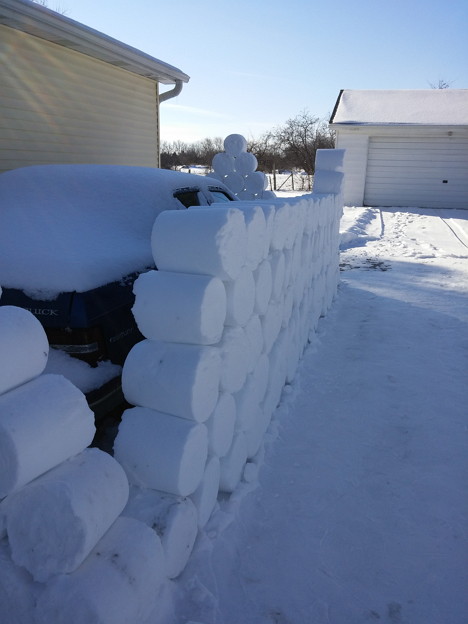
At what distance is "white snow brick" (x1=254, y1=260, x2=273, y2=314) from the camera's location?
2.42 metres

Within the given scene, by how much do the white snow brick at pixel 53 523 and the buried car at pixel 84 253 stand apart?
92 centimetres

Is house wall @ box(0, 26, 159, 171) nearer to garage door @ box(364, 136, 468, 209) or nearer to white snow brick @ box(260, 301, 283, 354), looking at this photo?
white snow brick @ box(260, 301, 283, 354)

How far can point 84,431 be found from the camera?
1423 mm

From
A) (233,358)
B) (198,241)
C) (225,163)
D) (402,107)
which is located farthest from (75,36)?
(402,107)

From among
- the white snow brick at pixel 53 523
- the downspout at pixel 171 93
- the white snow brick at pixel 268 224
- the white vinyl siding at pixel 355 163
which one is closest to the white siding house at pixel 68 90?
the downspout at pixel 171 93

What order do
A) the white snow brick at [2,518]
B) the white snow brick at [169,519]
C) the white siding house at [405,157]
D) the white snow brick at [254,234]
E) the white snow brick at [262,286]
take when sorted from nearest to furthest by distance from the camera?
the white snow brick at [2,518] < the white snow brick at [169,519] < the white snow brick at [254,234] < the white snow brick at [262,286] < the white siding house at [405,157]

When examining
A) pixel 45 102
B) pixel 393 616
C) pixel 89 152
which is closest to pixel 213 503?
pixel 393 616

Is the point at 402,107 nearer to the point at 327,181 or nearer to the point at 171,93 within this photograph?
the point at 171,93

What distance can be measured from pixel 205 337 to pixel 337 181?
4459 mm

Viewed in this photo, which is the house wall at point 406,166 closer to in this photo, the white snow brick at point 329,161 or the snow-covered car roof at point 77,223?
the white snow brick at point 329,161

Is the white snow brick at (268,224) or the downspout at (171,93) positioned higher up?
the downspout at (171,93)

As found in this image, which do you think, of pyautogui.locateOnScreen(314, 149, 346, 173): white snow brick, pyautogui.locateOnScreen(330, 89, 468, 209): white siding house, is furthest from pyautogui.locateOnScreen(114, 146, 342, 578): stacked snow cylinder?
pyautogui.locateOnScreen(330, 89, 468, 209): white siding house

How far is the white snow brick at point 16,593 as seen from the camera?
1.26 meters

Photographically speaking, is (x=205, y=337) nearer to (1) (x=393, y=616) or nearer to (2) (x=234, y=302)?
(2) (x=234, y=302)
